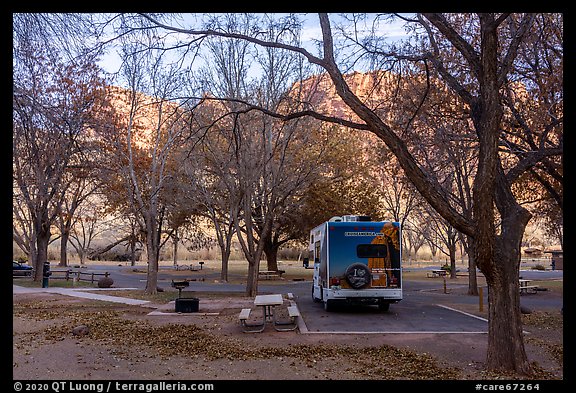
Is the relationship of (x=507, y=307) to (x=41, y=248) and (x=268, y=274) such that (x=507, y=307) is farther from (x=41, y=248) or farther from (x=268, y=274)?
(x=268, y=274)

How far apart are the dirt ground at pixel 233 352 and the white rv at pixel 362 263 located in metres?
3.51

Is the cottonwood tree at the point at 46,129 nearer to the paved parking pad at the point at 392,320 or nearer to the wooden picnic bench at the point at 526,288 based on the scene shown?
the paved parking pad at the point at 392,320

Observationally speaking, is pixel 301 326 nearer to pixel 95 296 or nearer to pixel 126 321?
pixel 126 321

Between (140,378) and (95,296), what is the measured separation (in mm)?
15297

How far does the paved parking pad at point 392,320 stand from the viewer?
1375 centimetres

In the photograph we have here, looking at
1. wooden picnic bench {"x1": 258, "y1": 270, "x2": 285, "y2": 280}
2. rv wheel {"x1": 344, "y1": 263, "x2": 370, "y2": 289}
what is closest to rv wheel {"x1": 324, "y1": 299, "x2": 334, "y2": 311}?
rv wheel {"x1": 344, "y1": 263, "x2": 370, "y2": 289}

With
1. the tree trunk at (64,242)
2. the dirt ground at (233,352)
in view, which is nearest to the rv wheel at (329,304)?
the dirt ground at (233,352)

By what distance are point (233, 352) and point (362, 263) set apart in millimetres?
7282

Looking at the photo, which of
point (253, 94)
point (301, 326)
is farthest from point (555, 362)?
point (253, 94)

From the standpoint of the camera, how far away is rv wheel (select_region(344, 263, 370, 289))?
17094 mm

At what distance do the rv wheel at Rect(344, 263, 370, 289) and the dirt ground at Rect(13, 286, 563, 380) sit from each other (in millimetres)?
3830

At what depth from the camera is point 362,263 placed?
680 inches

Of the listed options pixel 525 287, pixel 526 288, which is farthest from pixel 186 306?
pixel 526 288

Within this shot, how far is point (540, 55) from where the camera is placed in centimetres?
1645
